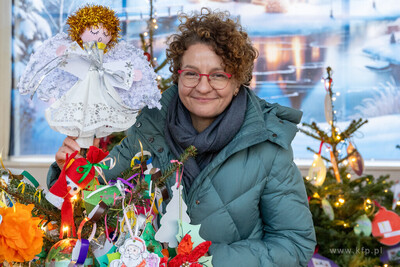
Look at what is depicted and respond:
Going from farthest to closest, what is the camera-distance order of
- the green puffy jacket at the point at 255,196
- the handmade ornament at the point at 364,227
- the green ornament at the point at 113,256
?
the handmade ornament at the point at 364,227 → the green puffy jacket at the point at 255,196 → the green ornament at the point at 113,256

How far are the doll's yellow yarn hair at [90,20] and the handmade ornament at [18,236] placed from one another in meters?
0.42

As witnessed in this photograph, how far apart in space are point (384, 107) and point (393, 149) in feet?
1.26

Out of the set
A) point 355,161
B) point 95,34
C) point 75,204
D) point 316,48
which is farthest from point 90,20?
point 316,48

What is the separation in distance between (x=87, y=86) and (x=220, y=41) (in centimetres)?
46

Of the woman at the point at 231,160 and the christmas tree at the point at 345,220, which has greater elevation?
the woman at the point at 231,160

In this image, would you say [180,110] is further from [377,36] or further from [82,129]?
[377,36]

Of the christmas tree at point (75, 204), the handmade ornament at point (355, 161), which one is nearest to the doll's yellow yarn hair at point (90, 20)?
the christmas tree at point (75, 204)

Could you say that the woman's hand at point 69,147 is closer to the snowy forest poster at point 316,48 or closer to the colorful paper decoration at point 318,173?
the colorful paper decoration at point 318,173

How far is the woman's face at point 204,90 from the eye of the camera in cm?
133

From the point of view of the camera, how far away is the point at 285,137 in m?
1.35

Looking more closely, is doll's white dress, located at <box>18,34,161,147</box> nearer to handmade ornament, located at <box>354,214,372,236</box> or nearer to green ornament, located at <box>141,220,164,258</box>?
green ornament, located at <box>141,220,164,258</box>

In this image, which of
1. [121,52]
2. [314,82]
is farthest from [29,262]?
[314,82]

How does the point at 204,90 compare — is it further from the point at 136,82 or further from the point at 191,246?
the point at 191,246

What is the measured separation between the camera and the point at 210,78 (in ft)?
4.38
